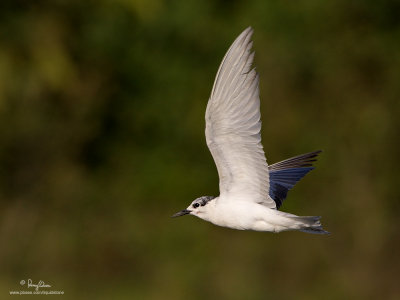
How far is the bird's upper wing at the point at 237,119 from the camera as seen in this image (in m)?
4.65

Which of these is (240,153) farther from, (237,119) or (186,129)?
(186,129)

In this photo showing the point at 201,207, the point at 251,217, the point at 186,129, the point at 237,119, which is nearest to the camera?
the point at 237,119

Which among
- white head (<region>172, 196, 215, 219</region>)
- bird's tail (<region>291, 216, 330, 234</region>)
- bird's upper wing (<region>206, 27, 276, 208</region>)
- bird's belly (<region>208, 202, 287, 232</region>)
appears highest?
bird's upper wing (<region>206, 27, 276, 208</region>)

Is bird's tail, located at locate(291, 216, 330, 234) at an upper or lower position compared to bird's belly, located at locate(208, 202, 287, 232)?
lower

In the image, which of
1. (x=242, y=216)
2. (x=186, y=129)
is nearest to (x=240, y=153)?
(x=242, y=216)

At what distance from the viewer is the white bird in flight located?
4676 millimetres

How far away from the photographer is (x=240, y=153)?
15.9 feet

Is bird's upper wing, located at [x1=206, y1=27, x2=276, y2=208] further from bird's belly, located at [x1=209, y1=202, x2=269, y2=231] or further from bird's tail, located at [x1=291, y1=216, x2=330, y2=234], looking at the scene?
bird's tail, located at [x1=291, y1=216, x2=330, y2=234]

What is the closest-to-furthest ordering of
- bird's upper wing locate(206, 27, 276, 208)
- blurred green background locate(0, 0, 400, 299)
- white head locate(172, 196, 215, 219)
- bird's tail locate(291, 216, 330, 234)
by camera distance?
bird's upper wing locate(206, 27, 276, 208) → bird's tail locate(291, 216, 330, 234) → white head locate(172, 196, 215, 219) → blurred green background locate(0, 0, 400, 299)

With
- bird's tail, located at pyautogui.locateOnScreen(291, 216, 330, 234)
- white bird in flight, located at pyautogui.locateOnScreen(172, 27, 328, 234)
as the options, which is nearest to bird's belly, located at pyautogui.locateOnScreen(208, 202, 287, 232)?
white bird in flight, located at pyautogui.locateOnScreen(172, 27, 328, 234)

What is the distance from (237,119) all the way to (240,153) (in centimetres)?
22

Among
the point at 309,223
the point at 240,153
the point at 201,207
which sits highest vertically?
the point at 240,153

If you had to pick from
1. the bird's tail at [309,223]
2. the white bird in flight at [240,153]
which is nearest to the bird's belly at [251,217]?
the white bird in flight at [240,153]

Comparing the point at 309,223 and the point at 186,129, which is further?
the point at 186,129
